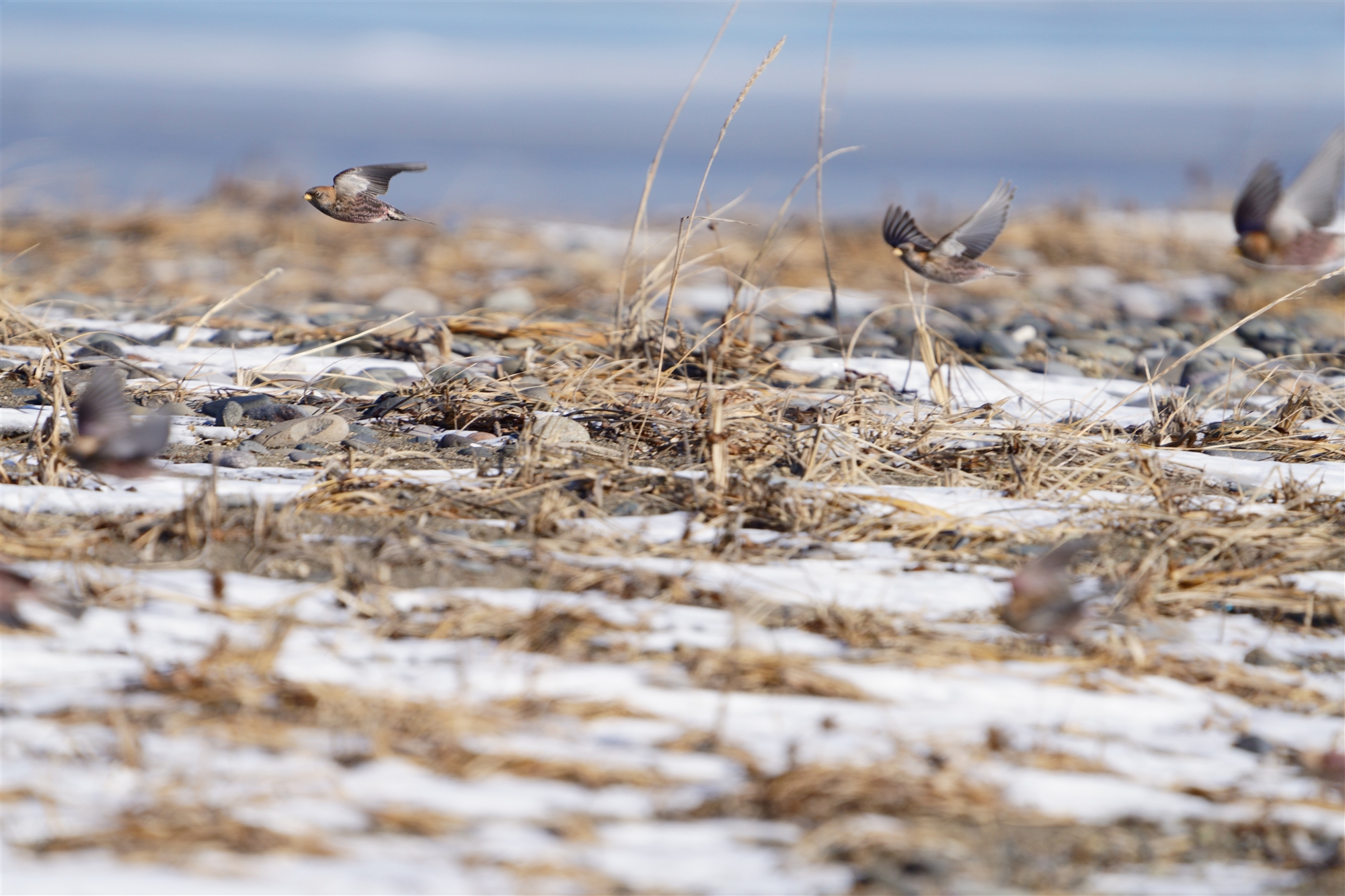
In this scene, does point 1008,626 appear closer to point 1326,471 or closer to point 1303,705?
point 1303,705

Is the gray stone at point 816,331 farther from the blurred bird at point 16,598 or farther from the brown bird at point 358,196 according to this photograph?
the blurred bird at point 16,598

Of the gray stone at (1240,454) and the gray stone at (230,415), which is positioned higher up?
the gray stone at (1240,454)

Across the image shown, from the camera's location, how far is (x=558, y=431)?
2.17m

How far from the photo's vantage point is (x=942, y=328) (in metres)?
3.98

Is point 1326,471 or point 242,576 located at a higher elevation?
point 1326,471

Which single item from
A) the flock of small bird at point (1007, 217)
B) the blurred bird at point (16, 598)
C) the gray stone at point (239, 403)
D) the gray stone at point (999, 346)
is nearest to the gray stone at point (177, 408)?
the gray stone at point (239, 403)

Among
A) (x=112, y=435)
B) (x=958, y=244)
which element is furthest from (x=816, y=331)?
(x=112, y=435)

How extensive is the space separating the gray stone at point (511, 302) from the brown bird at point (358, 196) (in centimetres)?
153

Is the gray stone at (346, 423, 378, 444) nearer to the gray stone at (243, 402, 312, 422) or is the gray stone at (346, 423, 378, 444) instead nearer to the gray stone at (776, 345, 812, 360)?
the gray stone at (243, 402, 312, 422)

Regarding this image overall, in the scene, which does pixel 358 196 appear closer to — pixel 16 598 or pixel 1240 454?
pixel 16 598

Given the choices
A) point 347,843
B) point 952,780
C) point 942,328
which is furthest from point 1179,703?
point 942,328

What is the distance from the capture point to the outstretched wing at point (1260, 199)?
2.47m

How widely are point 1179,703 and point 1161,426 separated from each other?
44.5 inches

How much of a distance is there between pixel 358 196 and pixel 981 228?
56.8 inches
